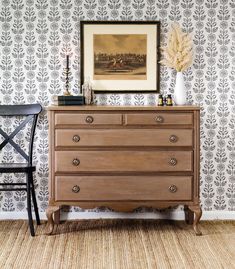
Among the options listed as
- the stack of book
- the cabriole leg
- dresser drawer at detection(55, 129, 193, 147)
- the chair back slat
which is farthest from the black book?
A: the cabriole leg

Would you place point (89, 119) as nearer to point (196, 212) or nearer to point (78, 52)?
point (78, 52)

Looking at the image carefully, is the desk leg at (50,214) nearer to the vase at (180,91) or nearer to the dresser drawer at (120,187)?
the dresser drawer at (120,187)

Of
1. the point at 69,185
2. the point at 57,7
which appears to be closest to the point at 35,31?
Answer: the point at 57,7

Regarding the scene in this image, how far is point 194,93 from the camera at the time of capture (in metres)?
4.51

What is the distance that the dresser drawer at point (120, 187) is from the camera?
4012 mm

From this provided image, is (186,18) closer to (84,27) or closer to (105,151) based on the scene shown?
(84,27)

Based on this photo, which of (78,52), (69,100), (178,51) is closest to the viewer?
(69,100)

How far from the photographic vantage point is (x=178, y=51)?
4312mm

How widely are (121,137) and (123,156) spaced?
159 millimetres

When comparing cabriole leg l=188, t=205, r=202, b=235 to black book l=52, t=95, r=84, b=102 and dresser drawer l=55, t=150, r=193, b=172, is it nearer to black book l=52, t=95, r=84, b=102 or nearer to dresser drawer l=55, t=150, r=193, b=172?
dresser drawer l=55, t=150, r=193, b=172

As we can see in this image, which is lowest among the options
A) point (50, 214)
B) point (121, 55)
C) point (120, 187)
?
point (50, 214)

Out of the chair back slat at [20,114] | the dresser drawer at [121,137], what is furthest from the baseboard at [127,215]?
the dresser drawer at [121,137]

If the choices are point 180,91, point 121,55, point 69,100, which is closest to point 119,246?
point 69,100

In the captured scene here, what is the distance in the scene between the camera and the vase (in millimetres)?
4297
